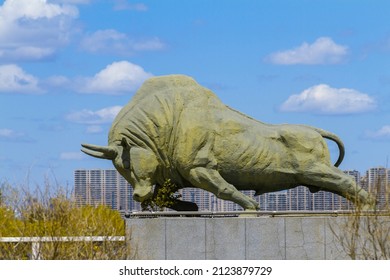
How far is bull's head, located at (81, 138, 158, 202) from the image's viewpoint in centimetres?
2538

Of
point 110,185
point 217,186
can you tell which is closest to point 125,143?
point 217,186

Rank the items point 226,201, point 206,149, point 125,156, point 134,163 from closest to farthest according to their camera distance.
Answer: point 206,149, point 134,163, point 125,156, point 226,201

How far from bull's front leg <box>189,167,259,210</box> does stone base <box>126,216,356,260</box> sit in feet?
3.26

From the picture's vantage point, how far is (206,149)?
2517cm

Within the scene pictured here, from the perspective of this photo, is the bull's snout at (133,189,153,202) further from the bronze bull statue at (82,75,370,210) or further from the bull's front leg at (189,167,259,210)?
the bull's front leg at (189,167,259,210)

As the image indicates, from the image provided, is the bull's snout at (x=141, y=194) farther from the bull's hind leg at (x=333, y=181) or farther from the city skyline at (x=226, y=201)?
the bull's hind leg at (x=333, y=181)

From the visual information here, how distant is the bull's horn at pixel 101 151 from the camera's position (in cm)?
2558

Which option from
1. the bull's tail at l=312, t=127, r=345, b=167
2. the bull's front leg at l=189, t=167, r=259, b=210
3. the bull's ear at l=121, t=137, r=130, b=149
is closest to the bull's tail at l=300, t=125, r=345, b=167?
the bull's tail at l=312, t=127, r=345, b=167

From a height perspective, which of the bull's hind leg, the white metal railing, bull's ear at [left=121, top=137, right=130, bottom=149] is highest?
bull's ear at [left=121, top=137, right=130, bottom=149]

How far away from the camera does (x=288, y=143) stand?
84.2 feet

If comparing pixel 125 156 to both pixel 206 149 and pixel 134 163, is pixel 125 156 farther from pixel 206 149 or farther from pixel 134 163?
pixel 206 149

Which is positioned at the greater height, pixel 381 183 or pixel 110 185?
pixel 110 185

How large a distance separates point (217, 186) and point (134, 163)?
1.74 metres

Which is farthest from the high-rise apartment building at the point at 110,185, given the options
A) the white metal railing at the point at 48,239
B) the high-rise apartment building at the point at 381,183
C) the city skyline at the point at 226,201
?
the high-rise apartment building at the point at 381,183
